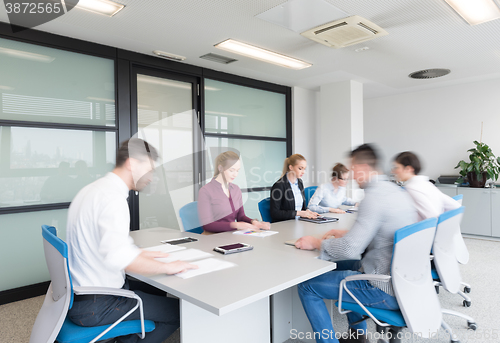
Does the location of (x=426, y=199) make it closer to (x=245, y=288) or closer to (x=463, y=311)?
(x=463, y=311)

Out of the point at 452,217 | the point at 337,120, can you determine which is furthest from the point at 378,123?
the point at 452,217

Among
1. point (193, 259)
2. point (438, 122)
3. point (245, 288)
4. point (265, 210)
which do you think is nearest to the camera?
point (245, 288)

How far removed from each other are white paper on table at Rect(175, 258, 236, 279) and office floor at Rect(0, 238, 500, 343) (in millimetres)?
1008

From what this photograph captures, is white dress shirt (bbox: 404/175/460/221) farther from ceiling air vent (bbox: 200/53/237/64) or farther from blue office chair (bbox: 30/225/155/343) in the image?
ceiling air vent (bbox: 200/53/237/64)

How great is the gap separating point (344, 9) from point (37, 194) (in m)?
3.87

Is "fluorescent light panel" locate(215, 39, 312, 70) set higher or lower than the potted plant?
higher

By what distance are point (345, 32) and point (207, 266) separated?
9.89 ft

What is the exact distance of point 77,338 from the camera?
1721mm

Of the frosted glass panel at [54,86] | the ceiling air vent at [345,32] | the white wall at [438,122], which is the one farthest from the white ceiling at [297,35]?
the white wall at [438,122]

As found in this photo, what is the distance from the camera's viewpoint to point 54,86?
3.96 m

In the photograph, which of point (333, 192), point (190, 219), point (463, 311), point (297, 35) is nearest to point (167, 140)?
point (190, 219)

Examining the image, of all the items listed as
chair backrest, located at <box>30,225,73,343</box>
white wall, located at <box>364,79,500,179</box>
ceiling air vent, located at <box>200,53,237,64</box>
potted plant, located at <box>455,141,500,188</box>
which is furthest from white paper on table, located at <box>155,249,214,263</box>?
potted plant, located at <box>455,141,500,188</box>

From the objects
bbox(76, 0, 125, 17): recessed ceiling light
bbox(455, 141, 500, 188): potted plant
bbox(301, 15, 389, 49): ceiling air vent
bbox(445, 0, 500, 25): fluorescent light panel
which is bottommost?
bbox(455, 141, 500, 188): potted plant

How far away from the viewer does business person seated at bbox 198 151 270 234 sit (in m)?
3.18
